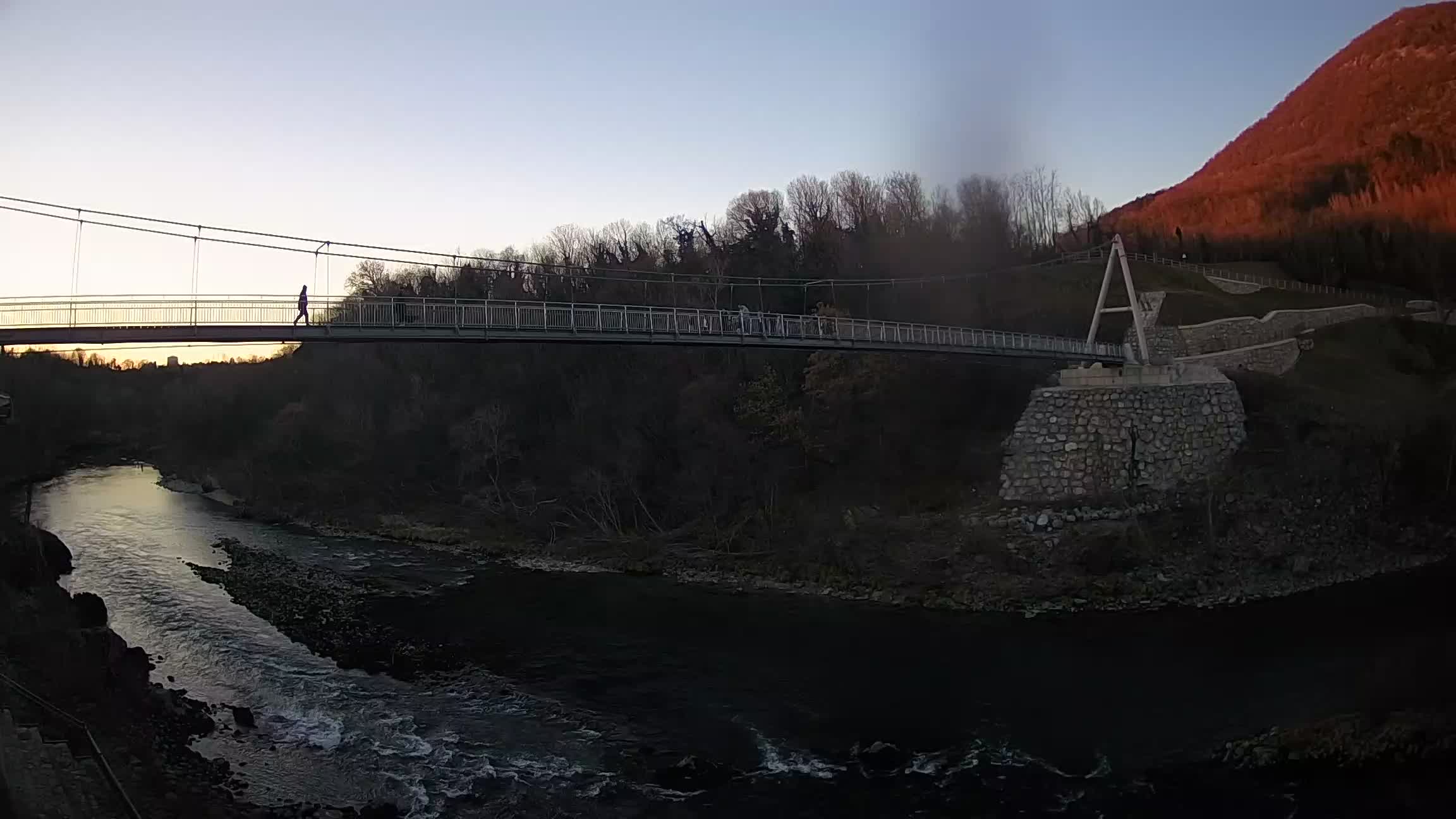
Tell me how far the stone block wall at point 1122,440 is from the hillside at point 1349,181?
2516 cm

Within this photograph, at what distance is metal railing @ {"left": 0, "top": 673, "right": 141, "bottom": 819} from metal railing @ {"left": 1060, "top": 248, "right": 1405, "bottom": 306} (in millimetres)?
41484

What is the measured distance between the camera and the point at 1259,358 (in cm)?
3077

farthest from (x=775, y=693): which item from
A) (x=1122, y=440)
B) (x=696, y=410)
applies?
(x=696, y=410)

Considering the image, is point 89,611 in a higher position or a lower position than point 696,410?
lower

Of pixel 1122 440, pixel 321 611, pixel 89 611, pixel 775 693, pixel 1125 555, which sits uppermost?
pixel 1122 440

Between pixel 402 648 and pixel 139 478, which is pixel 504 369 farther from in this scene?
pixel 402 648

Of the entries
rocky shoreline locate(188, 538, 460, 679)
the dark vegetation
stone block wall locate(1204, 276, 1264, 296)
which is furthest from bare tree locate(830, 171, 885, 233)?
rocky shoreline locate(188, 538, 460, 679)

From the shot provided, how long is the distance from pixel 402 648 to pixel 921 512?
15105 millimetres

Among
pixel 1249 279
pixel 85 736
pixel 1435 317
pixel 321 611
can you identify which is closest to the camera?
pixel 85 736

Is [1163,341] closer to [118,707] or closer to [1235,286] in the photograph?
[1235,286]

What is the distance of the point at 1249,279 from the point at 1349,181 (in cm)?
3564

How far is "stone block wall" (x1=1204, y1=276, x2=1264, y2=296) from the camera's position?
41.5 m

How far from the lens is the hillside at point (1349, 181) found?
48.3 meters

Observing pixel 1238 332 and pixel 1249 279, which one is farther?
pixel 1249 279
